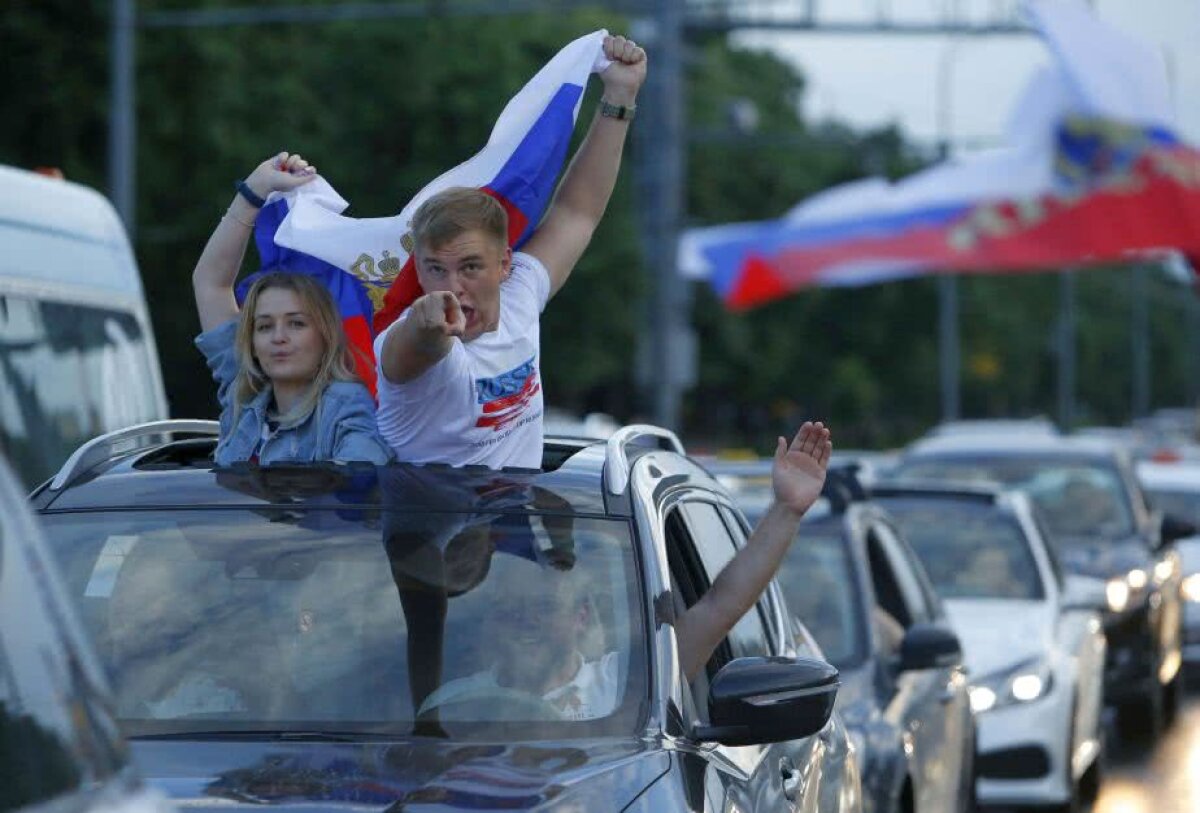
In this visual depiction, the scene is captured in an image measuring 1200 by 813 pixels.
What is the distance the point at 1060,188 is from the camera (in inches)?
1297

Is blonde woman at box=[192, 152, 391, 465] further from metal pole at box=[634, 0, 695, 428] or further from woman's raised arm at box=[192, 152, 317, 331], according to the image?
metal pole at box=[634, 0, 695, 428]

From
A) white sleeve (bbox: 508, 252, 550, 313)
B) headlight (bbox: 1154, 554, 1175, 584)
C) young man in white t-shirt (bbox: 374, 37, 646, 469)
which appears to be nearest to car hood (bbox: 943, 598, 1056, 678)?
headlight (bbox: 1154, 554, 1175, 584)

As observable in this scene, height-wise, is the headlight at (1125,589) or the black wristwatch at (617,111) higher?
the black wristwatch at (617,111)

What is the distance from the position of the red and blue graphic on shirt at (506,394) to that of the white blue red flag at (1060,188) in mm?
24713

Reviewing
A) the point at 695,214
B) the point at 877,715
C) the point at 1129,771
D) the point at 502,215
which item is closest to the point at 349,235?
the point at 502,215

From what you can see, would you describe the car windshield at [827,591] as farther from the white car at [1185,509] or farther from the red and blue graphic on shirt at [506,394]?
the white car at [1185,509]

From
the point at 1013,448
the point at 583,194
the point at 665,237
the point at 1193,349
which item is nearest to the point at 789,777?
the point at 583,194

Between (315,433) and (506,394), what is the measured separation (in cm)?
51

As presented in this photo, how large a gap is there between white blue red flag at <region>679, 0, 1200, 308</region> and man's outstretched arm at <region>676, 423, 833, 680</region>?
24.4m

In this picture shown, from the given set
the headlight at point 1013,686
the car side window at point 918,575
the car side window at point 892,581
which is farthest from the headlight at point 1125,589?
the car side window at point 892,581

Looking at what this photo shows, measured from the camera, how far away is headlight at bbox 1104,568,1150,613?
14.9 m

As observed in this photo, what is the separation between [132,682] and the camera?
4758 millimetres

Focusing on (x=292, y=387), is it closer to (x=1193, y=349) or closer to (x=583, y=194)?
(x=583, y=194)

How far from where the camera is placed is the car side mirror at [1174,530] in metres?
15.7
